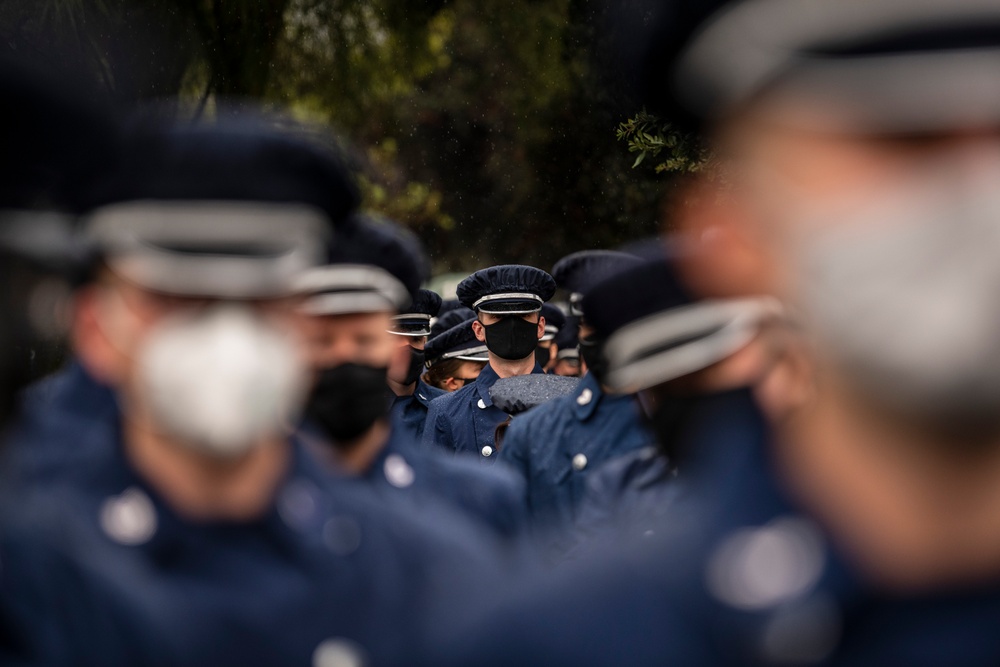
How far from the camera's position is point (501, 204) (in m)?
23.9

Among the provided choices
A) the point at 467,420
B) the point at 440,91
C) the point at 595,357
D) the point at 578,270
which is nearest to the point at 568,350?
the point at 467,420

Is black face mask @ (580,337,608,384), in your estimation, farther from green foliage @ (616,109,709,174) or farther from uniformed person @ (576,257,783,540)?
green foliage @ (616,109,709,174)

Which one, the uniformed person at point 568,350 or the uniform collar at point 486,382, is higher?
the uniform collar at point 486,382

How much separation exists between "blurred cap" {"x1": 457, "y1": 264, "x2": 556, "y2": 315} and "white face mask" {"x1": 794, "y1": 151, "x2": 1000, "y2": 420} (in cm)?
612

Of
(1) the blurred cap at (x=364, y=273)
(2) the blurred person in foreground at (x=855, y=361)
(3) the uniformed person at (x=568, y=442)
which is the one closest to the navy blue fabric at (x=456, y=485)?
(1) the blurred cap at (x=364, y=273)

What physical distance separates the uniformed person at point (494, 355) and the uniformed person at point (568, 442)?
6.83 feet

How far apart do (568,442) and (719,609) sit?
11.5 feet

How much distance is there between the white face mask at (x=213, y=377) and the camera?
1926 millimetres

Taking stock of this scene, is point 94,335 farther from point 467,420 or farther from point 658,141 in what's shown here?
point 467,420

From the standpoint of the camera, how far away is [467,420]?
7188mm

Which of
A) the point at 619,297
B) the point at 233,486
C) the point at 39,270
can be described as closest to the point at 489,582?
the point at 233,486

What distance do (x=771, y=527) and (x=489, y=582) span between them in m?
0.77

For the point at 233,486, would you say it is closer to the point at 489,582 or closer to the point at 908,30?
the point at 489,582

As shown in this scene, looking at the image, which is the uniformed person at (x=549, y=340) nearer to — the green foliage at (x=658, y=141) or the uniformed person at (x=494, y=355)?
the uniformed person at (x=494, y=355)
